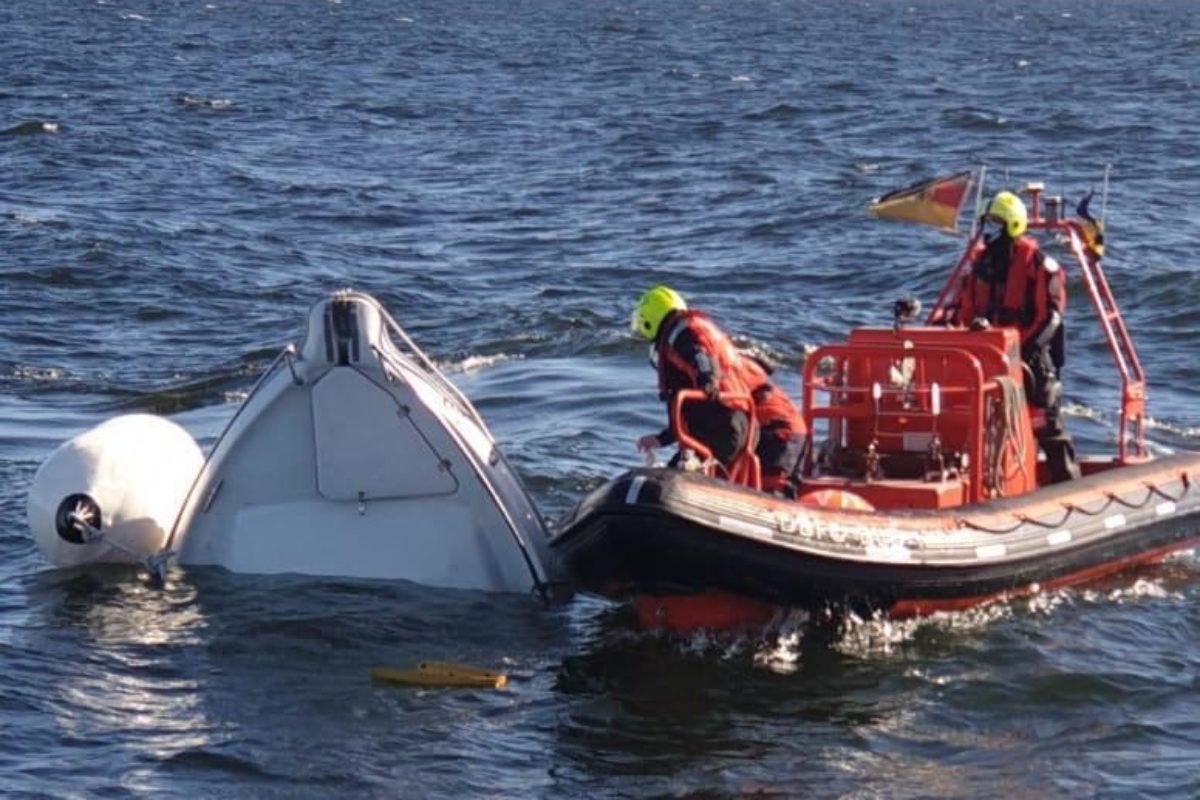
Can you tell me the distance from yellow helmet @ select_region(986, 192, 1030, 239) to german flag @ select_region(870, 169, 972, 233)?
1.21ft

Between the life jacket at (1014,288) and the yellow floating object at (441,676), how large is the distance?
3.49 metres

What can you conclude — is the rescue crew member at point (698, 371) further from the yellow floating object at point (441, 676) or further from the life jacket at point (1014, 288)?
the life jacket at point (1014, 288)

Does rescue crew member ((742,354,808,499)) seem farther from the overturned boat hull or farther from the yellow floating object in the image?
the yellow floating object

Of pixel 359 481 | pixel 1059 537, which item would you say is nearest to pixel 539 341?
pixel 359 481

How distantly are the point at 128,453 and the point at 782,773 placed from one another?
3.95 m

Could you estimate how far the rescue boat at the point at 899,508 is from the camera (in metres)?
9.74

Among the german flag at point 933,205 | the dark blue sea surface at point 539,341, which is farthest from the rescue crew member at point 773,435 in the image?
the german flag at point 933,205

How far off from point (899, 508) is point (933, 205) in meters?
2.21

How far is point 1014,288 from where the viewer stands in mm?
11875

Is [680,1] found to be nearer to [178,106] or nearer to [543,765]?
[178,106]

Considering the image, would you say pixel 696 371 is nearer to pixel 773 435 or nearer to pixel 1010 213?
pixel 773 435

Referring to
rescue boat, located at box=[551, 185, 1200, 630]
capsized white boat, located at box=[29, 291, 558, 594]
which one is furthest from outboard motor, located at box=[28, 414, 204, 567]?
rescue boat, located at box=[551, 185, 1200, 630]

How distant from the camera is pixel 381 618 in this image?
10852mm

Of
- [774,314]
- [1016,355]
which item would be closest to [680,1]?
[774,314]
